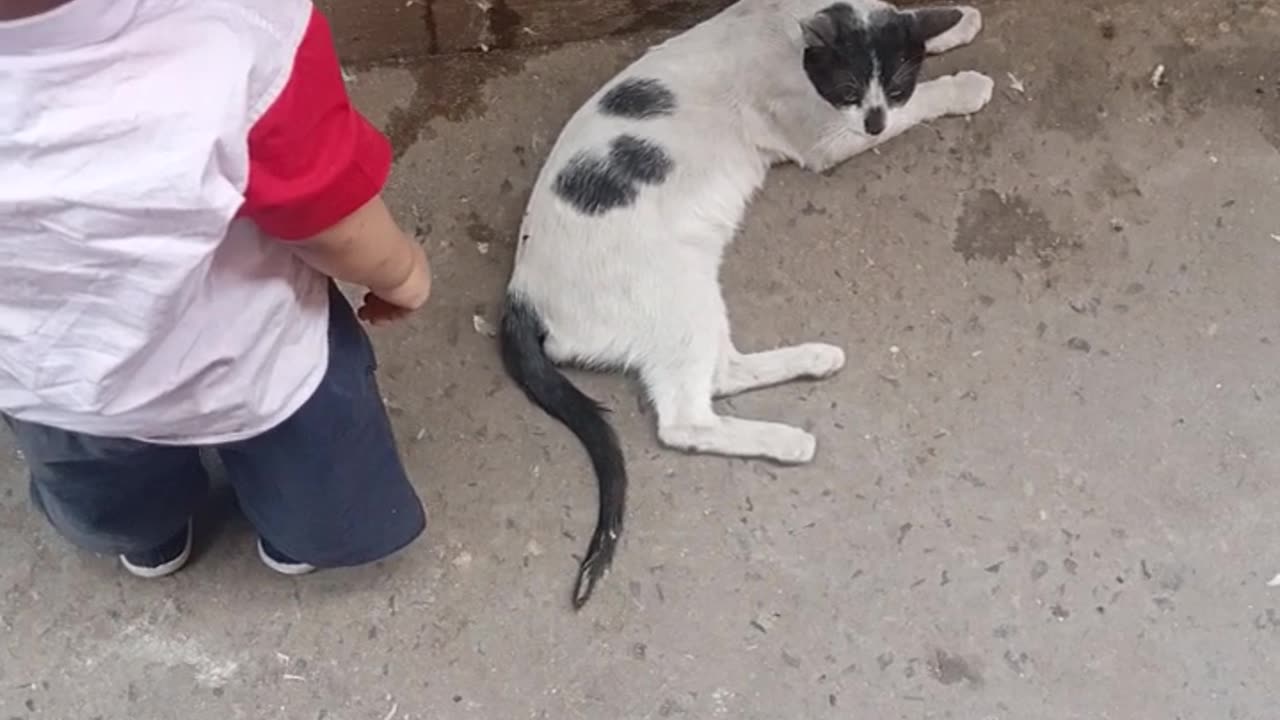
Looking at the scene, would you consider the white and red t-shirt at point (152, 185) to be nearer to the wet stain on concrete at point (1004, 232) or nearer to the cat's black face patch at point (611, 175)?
the cat's black face patch at point (611, 175)

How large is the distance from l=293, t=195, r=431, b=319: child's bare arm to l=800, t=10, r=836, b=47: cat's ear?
2.56 ft

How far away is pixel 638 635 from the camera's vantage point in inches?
65.8

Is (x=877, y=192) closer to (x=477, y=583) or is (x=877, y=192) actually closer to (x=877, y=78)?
(x=877, y=78)

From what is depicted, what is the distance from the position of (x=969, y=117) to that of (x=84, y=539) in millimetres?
1364

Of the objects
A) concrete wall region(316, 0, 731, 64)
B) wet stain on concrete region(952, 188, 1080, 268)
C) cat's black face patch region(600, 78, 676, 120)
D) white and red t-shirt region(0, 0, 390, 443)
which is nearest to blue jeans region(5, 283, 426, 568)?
white and red t-shirt region(0, 0, 390, 443)

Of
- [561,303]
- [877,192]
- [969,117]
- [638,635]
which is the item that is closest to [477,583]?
[638,635]

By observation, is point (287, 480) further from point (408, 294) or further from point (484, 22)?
point (484, 22)

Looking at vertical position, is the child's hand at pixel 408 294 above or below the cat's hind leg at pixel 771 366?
above

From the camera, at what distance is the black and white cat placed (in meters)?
1.76

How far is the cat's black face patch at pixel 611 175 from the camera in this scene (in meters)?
1.79

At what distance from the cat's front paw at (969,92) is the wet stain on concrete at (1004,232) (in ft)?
0.45

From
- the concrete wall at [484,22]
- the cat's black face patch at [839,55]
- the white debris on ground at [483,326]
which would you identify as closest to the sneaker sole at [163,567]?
the white debris on ground at [483,326]

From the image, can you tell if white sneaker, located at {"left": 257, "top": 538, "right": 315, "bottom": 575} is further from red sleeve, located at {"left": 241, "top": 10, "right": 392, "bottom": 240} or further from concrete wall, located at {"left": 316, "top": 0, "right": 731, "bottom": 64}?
concrete wall, located at {"left": 316, "top": 0, "right": 731, "bottom": 64}

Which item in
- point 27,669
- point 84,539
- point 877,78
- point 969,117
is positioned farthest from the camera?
point 969,117
